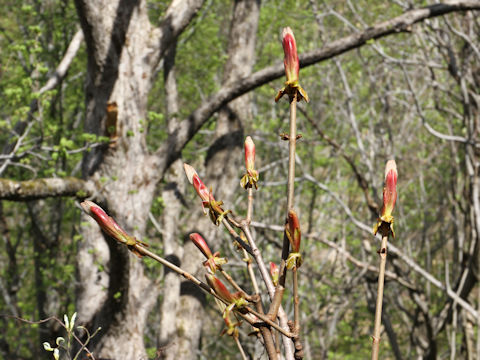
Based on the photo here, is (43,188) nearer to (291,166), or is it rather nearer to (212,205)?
(212,205)

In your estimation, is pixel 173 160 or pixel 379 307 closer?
pixel 379 307

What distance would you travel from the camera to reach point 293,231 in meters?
0.93

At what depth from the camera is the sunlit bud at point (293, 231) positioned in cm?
93

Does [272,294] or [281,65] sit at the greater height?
[281,65]

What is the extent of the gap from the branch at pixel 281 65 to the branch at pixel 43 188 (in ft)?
2.74

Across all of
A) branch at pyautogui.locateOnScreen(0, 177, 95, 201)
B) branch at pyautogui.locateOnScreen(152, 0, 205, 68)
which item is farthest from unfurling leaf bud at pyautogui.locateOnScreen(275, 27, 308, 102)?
branch at pyautogui.locateOnScreen(152, 0, 205, 68)

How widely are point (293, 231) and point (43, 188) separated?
3.11m

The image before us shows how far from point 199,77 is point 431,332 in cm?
618

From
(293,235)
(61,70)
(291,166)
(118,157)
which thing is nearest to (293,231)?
(293,235)

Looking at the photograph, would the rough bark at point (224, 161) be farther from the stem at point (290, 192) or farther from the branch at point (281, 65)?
the stem at point (290, 192)

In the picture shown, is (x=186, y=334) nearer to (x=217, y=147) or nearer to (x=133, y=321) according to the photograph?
(x=133, y=321)

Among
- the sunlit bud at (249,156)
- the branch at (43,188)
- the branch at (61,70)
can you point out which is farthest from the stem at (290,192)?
→ the branch at (61,70)

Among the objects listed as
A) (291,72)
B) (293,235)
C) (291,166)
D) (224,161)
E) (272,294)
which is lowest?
(272,294)

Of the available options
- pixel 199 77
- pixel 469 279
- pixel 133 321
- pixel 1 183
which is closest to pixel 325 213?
pixel 199 77
